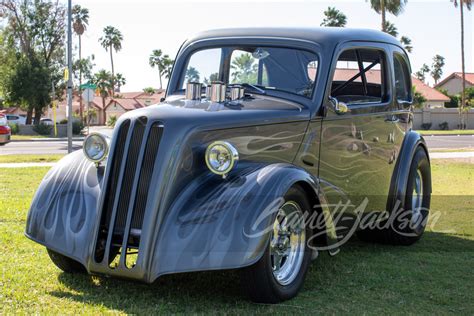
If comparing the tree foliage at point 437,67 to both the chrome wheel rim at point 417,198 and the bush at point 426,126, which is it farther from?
the chrome wheel rim at point 417,198

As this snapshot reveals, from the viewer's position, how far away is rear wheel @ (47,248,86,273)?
429 cm

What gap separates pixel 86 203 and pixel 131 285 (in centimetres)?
68

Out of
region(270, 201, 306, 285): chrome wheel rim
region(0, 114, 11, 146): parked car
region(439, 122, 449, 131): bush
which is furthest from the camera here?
region(439, 122, 449, 131): bush

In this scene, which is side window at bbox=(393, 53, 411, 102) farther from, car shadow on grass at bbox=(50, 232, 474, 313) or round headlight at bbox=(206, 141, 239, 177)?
round headlight at bbox=(206, 141, 239, 177)

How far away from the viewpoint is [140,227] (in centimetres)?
361

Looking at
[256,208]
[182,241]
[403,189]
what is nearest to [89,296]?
[182,241]

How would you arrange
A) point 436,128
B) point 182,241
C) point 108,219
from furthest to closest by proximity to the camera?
point 436,128
point 108,219
point 182,241

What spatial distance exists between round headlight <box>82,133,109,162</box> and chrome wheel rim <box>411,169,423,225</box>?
333cm

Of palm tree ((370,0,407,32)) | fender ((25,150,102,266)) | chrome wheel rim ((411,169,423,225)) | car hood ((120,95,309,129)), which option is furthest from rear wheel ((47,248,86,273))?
palm tree ((370,0,407,32))

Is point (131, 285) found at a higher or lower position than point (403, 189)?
lower

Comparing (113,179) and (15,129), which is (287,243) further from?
(15,129)

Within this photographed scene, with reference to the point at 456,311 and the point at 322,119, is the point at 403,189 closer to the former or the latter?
the point at 322,119

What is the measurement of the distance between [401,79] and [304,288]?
114 inches

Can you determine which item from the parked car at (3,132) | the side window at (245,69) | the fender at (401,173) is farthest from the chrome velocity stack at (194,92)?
the parked car at (3,132)
